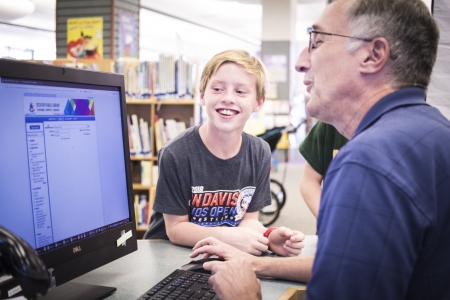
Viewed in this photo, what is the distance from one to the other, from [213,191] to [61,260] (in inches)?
29.1

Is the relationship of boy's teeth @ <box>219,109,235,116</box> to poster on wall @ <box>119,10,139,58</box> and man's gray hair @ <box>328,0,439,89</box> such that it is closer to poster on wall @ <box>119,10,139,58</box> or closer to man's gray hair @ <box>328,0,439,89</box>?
man's gray hair @ <box>328,0,439,89</box>

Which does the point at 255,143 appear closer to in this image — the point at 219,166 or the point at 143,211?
the point at 219,166

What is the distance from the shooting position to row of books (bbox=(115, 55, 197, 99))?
4348 millimetres

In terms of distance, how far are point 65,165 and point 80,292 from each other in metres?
0.30

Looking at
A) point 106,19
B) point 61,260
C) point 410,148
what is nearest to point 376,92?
point 410,148

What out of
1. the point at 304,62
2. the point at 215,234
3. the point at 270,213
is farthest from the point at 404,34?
the point at 270,213

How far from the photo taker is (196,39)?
53.4 feet

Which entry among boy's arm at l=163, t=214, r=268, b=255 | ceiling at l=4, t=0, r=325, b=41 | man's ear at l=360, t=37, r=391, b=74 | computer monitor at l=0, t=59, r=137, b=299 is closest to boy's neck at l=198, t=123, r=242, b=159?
boy's arm at l=163, t=214, r=268, b=255

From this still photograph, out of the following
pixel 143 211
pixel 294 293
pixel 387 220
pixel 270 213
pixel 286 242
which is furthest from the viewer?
pixel 270 213

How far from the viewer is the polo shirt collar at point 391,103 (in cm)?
86

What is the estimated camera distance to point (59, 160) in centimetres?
98

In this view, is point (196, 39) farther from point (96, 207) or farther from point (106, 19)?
point (96, 207)

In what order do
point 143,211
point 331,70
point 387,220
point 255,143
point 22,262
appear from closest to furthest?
point 22,262 → point 387,220 → point 331,70 → point 255,143 → point 143,211

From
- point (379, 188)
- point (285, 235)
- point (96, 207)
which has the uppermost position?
point (379, 188)
